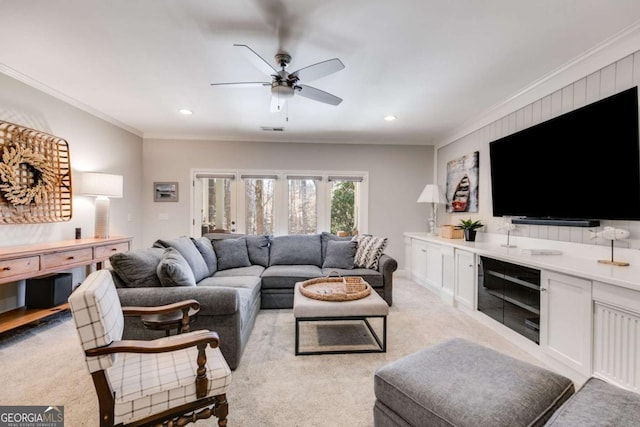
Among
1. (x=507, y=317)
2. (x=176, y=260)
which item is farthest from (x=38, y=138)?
(x=507, y=317)

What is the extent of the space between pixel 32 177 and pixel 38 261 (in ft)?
3.29

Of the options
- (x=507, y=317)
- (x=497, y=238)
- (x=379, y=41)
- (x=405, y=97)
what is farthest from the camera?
(x=497, y=238)

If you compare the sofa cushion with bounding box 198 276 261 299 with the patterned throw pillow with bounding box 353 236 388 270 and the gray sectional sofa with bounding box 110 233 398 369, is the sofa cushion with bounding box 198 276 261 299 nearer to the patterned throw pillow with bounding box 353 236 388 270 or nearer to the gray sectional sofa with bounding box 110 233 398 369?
the gray sectional sofa with bounding box 110 233 398 369

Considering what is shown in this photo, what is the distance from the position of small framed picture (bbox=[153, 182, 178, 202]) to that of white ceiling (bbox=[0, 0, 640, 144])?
1571 mm

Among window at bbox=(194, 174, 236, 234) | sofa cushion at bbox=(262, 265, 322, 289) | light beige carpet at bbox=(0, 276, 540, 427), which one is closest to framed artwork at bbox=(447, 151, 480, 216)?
light beige carpet at bbox=(0, 276, 540, 427)

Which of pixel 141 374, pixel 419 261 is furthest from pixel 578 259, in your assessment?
pixel 141 374

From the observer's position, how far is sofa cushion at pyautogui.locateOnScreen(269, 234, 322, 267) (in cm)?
401

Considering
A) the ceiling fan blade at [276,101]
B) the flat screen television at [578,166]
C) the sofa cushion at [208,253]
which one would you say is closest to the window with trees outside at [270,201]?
the sofa cushion at [208,253]

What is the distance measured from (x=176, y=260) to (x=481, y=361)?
224 cm

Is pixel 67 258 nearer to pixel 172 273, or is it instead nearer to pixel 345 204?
pixel 172 273

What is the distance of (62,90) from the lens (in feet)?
10.7

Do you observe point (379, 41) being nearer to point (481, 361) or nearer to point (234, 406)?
point (481, 361)

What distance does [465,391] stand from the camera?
1.20m

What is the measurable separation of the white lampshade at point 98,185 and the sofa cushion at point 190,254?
1.47 m
